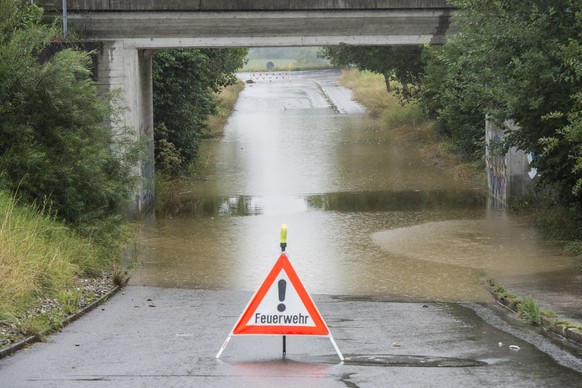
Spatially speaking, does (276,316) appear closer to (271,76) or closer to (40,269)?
(40,269)

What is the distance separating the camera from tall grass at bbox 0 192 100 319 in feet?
41.4

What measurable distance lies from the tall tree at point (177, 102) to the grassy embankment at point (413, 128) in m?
7.81

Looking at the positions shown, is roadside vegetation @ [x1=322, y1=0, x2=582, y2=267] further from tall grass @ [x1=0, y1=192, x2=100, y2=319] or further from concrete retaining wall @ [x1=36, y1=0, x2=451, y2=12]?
tall grass @ [x1=0, y1=192, x2=100, y2=319]

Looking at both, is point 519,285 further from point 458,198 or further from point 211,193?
point 211,193

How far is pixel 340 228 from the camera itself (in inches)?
934

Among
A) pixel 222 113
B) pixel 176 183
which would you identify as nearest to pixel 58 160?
pixel 176 183

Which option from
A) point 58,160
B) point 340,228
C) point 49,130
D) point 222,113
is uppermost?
point 222,113

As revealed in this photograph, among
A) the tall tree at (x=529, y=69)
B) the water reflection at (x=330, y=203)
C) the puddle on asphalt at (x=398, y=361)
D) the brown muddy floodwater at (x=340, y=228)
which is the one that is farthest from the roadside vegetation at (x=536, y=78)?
the puddle on asphalt at (x=398, y=361)

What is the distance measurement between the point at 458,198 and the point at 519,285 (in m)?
12.5

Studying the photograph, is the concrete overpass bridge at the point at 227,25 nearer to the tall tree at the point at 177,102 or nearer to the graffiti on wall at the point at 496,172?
the graffiti on wall at the point at 496,172

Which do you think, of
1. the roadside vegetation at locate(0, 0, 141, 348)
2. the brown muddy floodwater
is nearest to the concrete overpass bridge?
the brown muddy floodwater

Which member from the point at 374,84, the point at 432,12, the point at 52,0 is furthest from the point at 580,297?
the point at 374,84

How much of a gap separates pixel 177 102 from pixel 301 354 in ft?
70.4

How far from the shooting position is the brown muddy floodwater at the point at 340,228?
58.2ft
